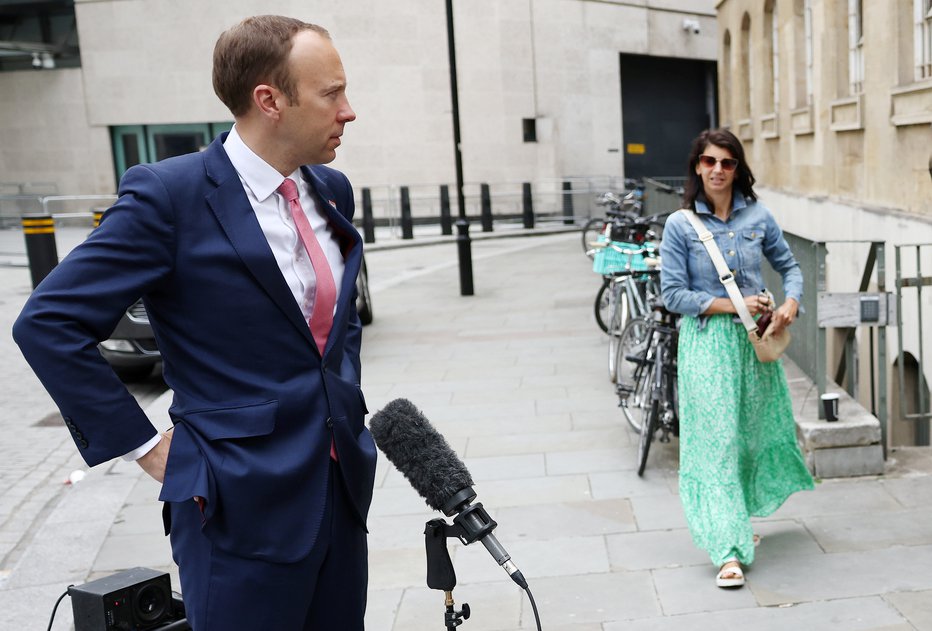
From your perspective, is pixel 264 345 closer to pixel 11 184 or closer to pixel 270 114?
pixel 270 114

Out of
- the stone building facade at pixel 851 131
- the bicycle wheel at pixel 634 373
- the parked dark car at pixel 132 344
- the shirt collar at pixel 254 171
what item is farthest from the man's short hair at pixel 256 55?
the parked dark car at pixel 132 344

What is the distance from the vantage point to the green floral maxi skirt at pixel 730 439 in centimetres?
462

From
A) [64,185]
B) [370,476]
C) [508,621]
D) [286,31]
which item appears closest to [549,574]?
[508,621]

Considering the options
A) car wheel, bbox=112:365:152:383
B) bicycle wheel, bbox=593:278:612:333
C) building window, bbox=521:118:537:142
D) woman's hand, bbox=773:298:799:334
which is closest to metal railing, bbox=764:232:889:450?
woman's hand, bbox=773:298:799:334

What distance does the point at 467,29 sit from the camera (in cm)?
2934

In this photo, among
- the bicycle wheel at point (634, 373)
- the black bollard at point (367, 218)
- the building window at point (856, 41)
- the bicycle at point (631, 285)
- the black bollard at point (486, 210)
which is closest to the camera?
the bicycle wheel at point (634, 373)

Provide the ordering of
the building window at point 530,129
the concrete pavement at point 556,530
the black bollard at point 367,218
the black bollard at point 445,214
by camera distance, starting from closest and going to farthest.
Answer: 1. the concrete pavement at point 556,530
2. the black bollard at point 367,218
3. the black bollard at point 445,214
4. the building window at point 530,129

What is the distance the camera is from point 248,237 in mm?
2201

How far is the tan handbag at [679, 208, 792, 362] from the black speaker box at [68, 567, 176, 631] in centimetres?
275

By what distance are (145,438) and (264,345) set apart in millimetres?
288

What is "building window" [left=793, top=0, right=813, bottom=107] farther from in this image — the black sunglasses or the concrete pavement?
the black sunglasses

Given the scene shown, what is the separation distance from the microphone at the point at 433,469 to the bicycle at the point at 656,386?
4.00m

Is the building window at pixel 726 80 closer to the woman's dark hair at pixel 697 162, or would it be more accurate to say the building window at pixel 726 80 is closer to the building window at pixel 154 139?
the building window at pixel 154 139

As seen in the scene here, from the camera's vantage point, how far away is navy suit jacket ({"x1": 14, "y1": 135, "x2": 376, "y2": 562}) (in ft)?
6.84
